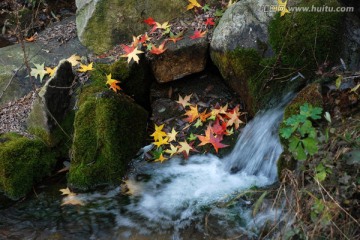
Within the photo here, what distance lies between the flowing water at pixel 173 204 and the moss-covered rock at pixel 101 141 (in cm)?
19

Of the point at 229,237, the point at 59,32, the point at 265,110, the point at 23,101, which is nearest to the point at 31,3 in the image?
the point at 59,32

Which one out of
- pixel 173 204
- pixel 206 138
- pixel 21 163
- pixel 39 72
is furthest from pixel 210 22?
pixel 21 163

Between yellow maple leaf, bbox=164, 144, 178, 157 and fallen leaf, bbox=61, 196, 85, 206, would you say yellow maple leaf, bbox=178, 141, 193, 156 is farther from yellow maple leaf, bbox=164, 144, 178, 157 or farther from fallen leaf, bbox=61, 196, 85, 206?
fallen leaf, bbox=61, 196, 85, 206

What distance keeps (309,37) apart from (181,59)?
1595 millimetres

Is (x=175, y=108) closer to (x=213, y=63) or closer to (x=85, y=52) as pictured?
(x=213, y=63)

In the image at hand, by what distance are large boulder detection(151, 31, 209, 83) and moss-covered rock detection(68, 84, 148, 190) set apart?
→ 727mm

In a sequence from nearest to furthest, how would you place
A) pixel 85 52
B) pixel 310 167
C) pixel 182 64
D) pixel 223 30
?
pixel 310 167
pixel 223 30
pixel 182 64
pixel 85 52

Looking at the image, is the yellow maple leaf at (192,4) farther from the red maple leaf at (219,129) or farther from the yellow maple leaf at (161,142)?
the yellow maple leaf at (161,142)

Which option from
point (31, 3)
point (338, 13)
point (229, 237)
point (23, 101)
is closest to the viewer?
point (229, 237)

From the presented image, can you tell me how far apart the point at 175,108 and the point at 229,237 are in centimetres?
214

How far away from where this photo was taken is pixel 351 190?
2727 mm

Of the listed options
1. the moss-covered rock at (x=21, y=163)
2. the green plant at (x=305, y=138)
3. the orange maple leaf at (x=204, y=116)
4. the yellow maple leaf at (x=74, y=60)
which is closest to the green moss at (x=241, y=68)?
the orange maple leaf at (x=204, y=116)

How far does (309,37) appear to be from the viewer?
4.50 metres

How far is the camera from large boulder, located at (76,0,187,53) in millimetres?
5871
